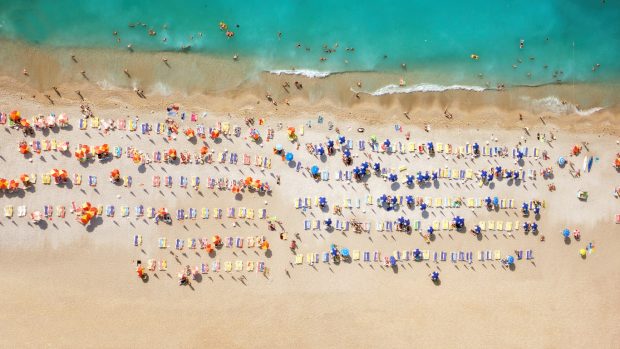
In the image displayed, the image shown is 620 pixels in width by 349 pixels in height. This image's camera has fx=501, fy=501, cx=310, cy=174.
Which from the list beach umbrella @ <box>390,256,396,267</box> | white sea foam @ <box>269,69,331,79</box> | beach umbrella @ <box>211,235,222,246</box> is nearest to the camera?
beach umbrella @ <box>211,235,222,246</box>

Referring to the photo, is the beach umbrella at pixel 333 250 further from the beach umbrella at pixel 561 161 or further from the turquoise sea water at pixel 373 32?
the beach umbrella at pixel 561 161

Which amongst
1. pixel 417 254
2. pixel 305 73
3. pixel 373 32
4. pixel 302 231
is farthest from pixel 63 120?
pixel 417 254

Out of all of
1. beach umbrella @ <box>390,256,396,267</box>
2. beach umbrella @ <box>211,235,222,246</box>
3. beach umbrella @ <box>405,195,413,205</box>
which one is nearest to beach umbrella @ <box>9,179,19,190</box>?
beach umbrella @ <box>211,235,222,246</box>

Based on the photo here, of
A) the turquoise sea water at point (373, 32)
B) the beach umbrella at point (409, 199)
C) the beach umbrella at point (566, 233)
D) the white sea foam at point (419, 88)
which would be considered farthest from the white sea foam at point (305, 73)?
the beach umbrella at point (566, 233)

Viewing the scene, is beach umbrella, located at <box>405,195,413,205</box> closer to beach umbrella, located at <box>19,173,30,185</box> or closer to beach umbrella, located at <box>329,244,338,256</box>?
beach umbrella, located at <box>329,244,338,256</box>

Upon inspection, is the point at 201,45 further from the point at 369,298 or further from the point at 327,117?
the point at 369,298
